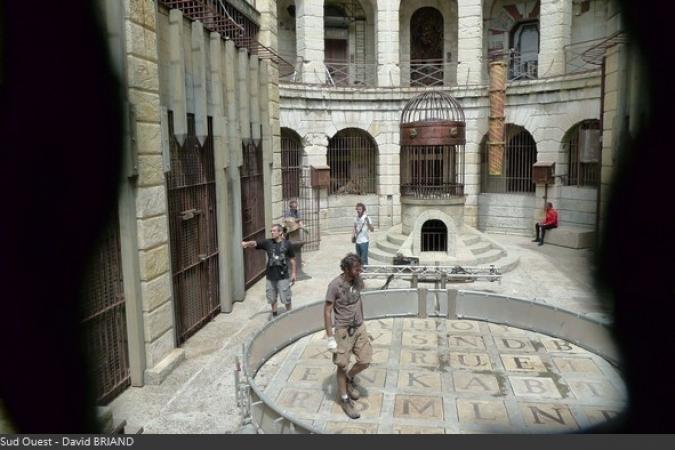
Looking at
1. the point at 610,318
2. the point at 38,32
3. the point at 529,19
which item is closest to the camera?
the point at 38,32

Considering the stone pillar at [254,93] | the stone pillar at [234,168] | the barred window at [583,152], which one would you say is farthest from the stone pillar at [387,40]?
the stone pillar at [234,168]

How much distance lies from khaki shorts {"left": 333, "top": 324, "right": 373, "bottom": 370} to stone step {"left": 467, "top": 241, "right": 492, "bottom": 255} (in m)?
8.99

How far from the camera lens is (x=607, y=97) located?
12.2 m

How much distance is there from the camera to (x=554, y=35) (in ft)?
63.1

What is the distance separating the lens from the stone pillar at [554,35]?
19125 mm

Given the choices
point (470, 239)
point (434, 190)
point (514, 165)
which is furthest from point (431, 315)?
point (514, 165)

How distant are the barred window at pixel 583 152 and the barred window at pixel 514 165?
5.15 feet

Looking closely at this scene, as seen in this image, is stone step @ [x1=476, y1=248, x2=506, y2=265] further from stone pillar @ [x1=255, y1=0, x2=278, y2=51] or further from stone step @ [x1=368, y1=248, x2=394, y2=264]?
stone pillar @ [x1=255, y1=0, x2=278, y2=51]

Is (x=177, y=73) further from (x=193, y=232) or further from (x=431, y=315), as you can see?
(x=431, y=315)

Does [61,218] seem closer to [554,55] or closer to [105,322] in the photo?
[105,322]

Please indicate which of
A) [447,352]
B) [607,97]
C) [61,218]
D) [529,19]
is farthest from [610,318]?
[529,19]

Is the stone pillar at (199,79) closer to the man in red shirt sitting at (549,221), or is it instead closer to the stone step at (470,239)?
the stone step at (470,239)

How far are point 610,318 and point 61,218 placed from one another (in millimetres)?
8455

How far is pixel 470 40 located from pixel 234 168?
13654mm
